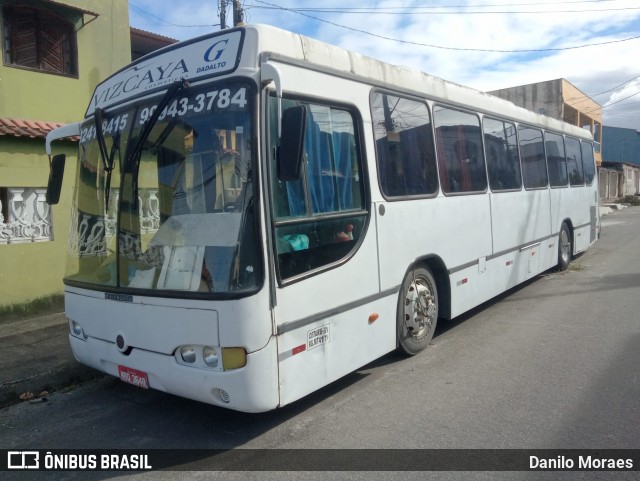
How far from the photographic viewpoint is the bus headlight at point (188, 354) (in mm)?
3803

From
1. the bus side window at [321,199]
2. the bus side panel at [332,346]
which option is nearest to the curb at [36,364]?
the bus side panel at [332,346]

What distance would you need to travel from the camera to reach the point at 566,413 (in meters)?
4.27

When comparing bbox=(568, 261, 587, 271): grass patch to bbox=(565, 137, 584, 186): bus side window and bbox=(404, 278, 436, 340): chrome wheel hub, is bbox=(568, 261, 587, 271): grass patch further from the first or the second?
bbox=(404, 278, 436, 340): chrome wheel hub

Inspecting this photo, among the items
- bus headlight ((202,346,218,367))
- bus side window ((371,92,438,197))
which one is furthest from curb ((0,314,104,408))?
bus side window ((371,92,438,197))

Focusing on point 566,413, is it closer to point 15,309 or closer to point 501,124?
point 501,124

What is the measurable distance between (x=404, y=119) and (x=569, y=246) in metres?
7.12

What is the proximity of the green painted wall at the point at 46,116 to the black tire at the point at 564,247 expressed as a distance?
890cm

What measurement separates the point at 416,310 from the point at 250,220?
2547 millimetres

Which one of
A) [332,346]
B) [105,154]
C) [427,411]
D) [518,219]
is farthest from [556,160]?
[105,154]

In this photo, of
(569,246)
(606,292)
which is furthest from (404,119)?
(569,246)

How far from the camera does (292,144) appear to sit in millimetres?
3619

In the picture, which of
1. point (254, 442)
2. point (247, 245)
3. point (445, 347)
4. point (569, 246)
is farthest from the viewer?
point (569, 246)

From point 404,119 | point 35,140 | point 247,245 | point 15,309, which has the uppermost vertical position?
point 35,140

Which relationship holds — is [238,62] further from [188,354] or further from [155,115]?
[188,354]
